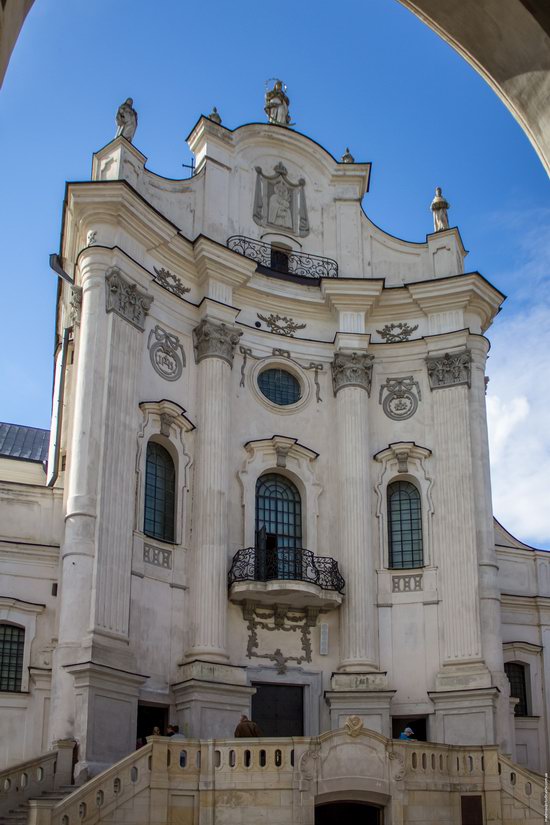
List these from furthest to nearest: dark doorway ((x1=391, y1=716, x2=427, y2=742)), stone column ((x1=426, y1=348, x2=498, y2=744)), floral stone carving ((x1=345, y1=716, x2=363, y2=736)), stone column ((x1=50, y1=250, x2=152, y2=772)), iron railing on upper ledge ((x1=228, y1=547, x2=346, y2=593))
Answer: dark doorway ((x1=391, y1=716, x2=427, y2=742))
iron railing on upper ledge ((x1=228, y1=547, x2=346, y2=593))
stone column ((x1=426, y1=348, x2=498, y2=744))
stone column ((x1=50, y1=250, x2=152, y2=772))
floral stone carving ((x1=345, y1=716, x2=363, y2=736))

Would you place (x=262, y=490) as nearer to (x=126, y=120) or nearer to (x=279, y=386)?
(x=279, y=386)

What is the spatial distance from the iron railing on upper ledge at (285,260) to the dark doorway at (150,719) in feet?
42.4

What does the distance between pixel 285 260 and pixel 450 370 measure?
6.03m

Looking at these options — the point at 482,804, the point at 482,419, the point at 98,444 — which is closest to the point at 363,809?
the point at 482,804

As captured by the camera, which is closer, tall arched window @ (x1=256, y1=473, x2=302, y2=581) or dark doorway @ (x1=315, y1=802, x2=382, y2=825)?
dark doorway @ (x1=315, y1=802, x2=382, y2=825)

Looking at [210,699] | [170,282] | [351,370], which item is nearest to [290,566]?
[210,699]

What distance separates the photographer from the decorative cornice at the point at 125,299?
83.8ft

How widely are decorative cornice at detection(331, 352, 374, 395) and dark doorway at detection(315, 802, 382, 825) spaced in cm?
1185

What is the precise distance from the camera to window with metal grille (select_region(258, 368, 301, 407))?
29609 mm

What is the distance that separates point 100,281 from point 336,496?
881 centimetres

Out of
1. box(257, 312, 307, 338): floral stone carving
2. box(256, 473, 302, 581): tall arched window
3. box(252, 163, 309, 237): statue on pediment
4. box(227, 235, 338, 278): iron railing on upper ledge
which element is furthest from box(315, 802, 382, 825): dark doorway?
box(252, 163, 309, 237): statue on pediment

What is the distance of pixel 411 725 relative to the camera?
1058 inches

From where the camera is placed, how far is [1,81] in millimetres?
3541

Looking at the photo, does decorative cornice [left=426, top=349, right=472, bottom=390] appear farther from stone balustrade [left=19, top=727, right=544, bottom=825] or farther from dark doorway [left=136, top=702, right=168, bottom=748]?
dark doorway [left=136, top=702, right=168, bottom=748]
